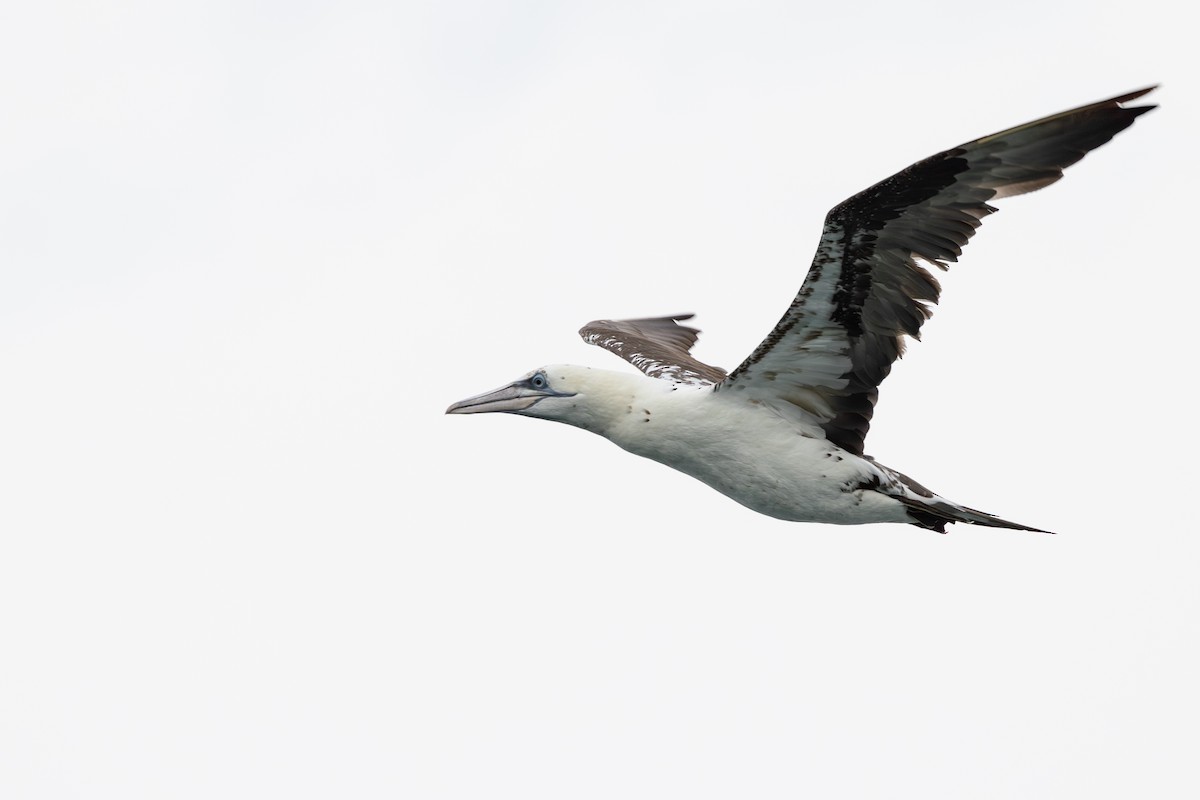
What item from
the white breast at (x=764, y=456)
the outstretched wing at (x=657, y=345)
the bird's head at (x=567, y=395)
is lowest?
the white breast at (x=764, y=456)

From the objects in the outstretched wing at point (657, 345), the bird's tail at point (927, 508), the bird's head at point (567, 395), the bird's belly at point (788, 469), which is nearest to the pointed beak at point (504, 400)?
the bird's head at point (567, 395)

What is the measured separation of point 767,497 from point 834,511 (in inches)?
27.8

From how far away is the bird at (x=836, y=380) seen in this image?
1435 cm

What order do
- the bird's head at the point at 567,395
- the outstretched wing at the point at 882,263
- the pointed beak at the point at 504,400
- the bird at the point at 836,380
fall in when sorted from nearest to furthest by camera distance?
1. the outstretched wing at the point at 882,263
2. the bird at the point at 836,380
3. the bird's head at the point at 567,395
4. the pointed beak at the point at 504,400

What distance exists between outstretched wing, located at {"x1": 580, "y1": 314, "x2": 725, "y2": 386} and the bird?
50.0 inches

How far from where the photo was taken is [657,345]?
900 inches

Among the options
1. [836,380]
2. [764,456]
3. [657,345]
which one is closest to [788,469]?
[764,456]

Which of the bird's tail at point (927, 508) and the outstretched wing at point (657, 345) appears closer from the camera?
the bird's tail at point (927, 508)

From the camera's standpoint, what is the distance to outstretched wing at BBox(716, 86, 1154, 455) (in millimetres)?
→ 14156

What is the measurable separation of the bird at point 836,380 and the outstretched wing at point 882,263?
0.04ft

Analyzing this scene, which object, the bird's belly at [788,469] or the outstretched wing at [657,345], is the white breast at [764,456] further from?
the outstretched wing at [657,345]

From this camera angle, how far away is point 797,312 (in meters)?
15.8

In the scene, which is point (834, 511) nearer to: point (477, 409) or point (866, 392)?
point (866, 392)

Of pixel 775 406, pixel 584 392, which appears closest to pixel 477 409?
pixel 584 392
